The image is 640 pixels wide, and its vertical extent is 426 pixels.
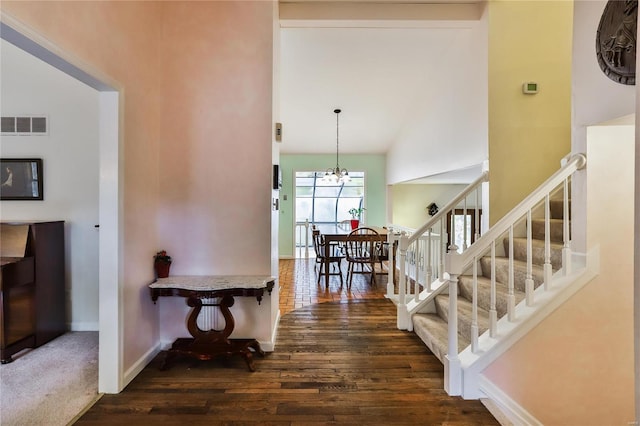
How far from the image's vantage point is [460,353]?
6.66ft

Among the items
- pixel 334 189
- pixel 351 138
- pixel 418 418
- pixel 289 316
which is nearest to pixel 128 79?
pixel 289 316

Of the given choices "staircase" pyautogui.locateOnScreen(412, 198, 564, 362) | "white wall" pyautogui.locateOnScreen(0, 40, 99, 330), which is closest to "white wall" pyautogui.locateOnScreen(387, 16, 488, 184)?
"staircase" pyautogui.locateOnScreen(412, 198, 564, 362)

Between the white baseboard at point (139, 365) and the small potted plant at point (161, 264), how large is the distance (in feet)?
1.92

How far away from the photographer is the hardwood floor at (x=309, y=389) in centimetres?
171

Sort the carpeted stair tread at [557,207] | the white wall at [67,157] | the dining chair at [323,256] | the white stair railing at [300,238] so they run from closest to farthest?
the white wall at [67,157] < the carpeted stair tread at [557,207] < the dining chair at [323,256] < the white stair railing at [300,238]

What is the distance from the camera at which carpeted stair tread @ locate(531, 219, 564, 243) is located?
2553mm

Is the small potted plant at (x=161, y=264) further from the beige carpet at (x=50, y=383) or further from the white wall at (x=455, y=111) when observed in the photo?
the white wall at (x=455, y=111)

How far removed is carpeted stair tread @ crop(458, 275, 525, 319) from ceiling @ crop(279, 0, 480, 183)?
1.78 m

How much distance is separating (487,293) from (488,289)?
0.07 m

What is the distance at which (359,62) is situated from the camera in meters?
3.99

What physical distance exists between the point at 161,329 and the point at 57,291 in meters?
1.10

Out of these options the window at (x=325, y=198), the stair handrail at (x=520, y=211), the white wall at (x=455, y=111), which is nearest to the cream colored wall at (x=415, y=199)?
the window at (x=325, y=198)

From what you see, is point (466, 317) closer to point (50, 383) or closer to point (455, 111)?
point (455, 111)

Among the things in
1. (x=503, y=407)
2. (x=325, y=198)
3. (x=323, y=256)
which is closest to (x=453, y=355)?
(x=503, y=407)
